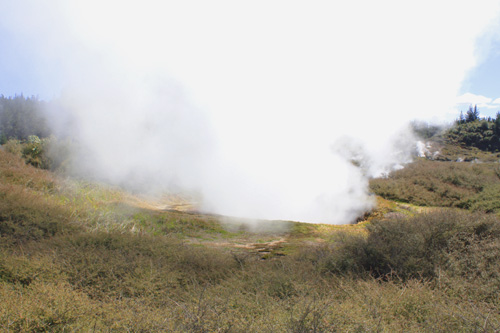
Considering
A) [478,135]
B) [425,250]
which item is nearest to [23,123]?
[425,250]

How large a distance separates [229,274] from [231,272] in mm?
52

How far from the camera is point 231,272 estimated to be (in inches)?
170

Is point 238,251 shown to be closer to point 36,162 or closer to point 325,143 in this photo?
point 325,143

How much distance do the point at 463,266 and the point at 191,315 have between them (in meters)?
3.62

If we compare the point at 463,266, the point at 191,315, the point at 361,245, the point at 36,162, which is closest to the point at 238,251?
the point at 361,245

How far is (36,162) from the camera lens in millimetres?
9602

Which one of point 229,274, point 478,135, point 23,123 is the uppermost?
point 478,135

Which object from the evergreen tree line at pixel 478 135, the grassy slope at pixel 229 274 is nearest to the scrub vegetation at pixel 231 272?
the grassy slope at pixel 229 274

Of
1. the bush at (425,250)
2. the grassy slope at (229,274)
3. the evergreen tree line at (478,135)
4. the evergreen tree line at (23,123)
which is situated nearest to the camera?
the grassy slope at (229,274)

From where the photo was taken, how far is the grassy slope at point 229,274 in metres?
2.81

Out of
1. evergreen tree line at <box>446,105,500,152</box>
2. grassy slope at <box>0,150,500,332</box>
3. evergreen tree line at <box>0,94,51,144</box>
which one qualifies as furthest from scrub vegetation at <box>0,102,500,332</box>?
evergreen tree line at <box>446,105,500,152</box>

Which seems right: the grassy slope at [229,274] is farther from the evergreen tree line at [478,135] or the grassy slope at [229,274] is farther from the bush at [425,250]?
the evergreen tree line at [478,135]

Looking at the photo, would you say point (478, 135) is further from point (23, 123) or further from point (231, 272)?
point (23, 123)

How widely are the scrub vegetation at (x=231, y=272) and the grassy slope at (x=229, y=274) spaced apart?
0.7 inches
